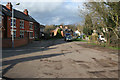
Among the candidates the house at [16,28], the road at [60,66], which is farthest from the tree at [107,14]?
the house at [16,28]

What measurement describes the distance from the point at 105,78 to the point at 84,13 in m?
15.9

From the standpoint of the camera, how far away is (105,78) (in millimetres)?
4660

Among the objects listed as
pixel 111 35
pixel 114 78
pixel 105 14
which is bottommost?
pixel 114 78

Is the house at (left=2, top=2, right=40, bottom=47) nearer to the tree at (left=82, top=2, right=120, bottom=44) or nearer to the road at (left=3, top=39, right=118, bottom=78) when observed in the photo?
the road at (left=3, top=39, right=118, bottom=78)

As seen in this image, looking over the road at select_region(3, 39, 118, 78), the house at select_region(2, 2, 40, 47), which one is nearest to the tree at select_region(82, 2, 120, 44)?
the road at select_region(3, 39, 118, 78)

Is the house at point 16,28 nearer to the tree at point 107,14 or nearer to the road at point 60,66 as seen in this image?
the road at point 60,66

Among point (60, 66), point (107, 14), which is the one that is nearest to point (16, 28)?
point (107, 14)

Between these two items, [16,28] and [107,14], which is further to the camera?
[16,28]

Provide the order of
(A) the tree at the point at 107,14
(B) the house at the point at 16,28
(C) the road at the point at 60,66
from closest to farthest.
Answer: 1. (C) the road at the point at 60,66
2. (A) the tree at the point at 107,14
3. (B) the house at the point at 16,28

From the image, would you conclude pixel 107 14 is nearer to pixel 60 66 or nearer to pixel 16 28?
pixel 60 66

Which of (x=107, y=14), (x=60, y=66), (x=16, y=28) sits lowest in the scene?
(x=60, y=66)

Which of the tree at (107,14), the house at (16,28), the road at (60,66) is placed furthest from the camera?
the house at (16,28)

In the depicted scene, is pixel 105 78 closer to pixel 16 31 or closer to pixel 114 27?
pixel 114 27

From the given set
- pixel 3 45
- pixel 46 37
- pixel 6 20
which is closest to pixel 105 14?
pixel 3 45
